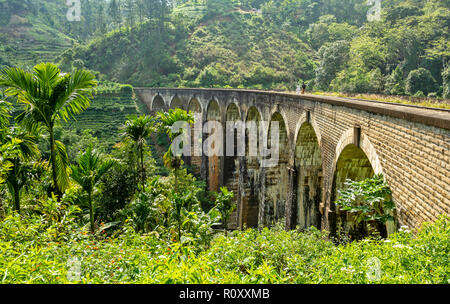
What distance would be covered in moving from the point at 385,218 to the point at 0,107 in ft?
24.7

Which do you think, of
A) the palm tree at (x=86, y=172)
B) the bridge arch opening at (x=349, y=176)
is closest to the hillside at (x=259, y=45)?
the bridge arch opening at (x=349, y=176)

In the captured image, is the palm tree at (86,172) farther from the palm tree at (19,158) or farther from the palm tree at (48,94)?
the palm tree at (48,94)

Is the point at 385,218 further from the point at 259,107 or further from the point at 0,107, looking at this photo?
the point at 259,107

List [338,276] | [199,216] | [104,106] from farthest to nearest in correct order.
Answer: [104,106]
[199,216]
[338,276]

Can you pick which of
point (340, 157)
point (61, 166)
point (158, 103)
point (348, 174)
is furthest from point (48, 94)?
point (158, 103)

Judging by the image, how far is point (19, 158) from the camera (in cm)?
687

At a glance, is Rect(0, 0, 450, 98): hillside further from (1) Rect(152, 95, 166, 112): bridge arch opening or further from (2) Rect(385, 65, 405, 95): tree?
(1) Rect(152, 95, 166, 112): bridge arch opening

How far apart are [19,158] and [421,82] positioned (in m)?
26.0

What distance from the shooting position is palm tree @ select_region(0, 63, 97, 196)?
17.2ft

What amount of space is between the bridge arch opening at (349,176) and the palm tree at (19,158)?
6.86m

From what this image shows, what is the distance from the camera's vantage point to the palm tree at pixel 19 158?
6023 millimetres
